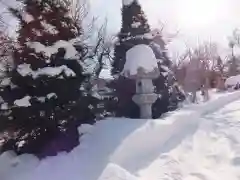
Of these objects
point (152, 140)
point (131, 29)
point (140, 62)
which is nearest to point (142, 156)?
point (152, 140)

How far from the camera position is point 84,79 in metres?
6.85

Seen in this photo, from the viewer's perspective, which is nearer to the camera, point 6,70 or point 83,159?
point 83,159

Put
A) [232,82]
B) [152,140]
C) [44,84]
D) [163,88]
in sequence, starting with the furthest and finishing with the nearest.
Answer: [232,82] → [163,88] → [152,140] → [44,84]

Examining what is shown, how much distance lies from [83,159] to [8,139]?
190 centimetres

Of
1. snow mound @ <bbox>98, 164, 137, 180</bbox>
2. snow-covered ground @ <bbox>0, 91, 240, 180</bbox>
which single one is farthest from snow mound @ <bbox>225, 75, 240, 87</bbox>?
snow mound @ <bbox>98, 164, 137, 180</bbox>

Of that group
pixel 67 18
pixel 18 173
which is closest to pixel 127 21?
pixel 67 18

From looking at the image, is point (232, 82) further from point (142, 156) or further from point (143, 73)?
point (142, 156)

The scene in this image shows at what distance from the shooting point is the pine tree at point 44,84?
20.4ft

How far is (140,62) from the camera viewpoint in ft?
28.6

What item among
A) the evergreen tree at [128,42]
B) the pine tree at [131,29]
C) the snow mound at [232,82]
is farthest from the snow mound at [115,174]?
the snow mound at [232,82]

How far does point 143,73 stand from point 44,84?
10.8 ft

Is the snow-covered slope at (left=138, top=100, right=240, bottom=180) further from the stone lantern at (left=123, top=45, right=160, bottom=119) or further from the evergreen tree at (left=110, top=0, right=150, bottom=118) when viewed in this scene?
the evergreen tree at (left=110, top=0, right=150, bottom=118)

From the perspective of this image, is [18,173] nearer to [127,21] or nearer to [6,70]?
[6,70]

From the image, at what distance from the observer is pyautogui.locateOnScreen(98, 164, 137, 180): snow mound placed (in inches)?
195
